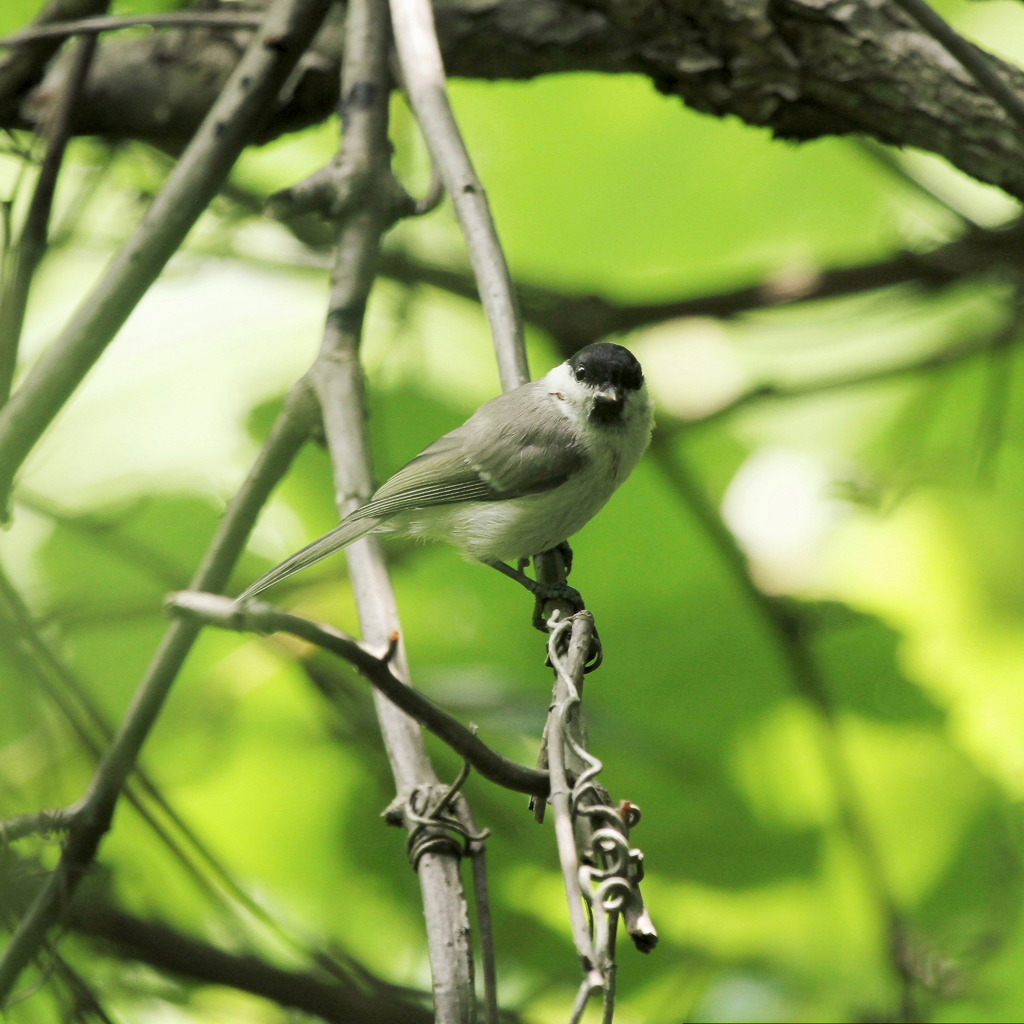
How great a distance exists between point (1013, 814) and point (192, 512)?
A: 2002mm

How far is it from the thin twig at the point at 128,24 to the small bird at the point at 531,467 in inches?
38.4

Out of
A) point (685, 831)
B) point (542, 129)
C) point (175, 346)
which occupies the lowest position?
point (685, 831)

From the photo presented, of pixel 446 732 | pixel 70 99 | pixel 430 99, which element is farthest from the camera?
pixel 70 99

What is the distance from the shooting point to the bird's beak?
8.91 feet

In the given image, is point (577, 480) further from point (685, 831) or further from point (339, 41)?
point (339, 41)

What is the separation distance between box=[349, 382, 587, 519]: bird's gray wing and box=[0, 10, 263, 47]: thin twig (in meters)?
0.98

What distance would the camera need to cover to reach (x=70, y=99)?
242cm

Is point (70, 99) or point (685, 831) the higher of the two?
point (70, 99)

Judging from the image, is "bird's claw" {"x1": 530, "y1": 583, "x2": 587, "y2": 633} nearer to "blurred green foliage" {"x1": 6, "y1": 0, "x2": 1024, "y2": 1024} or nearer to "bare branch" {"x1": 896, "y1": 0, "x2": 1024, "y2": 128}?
"blurred green foliage" {"x1": 6, "y1": 0, "x2": 1024, "y2": 1024}

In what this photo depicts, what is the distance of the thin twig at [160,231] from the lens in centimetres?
188

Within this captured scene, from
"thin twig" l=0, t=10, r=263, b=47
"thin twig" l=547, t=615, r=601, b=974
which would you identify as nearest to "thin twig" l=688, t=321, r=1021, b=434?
"thin twig" l=0, t=10, r=263, b=47

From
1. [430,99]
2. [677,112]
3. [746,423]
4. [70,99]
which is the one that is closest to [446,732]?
[430,99]

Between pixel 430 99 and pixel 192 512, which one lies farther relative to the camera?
pixel 192 512

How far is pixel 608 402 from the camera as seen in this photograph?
2717mm
